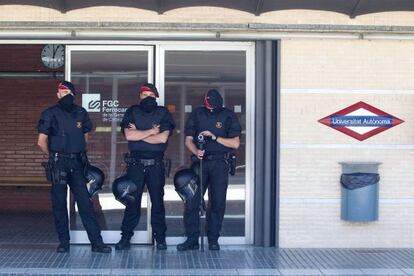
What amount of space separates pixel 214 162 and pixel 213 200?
47cm

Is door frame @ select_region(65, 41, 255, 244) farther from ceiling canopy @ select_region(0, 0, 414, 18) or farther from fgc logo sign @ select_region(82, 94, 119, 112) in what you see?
ceiling canopy @ select_region(0, 0, 414, 18)

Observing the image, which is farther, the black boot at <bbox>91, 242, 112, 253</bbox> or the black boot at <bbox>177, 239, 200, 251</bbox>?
the black boot at <bbox>177, 239, 200, 251</bbox>

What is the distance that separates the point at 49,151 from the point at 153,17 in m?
2.07

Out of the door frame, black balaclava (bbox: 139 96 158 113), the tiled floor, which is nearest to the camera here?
the tiled floor

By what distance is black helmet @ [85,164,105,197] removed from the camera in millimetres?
9516

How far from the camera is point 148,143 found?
937cm

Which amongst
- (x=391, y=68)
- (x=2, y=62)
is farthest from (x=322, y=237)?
(x=2, y=62)

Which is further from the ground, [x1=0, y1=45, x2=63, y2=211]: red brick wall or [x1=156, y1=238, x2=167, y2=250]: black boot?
[x1=0, y1=45, x2=63, y2=211]: red brick wall

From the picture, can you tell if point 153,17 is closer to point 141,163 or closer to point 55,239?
point 141,163

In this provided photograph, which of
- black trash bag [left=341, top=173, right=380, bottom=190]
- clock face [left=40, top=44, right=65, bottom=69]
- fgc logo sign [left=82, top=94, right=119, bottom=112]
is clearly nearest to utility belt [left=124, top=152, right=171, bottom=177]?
fgc logo sign [left=82, top=94, right=119, bottom=112]

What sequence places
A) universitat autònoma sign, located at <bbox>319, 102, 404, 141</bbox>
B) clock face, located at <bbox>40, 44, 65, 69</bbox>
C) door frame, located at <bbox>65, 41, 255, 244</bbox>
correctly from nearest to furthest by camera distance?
universitat autònoma sign, located at <bbox>319, 102, 404, 141</bbox> < door frame, located at <bbox>65, 41, 255, 244</bbox> < clock face, located at <bbox>40, 44, 65, 69</bbox>

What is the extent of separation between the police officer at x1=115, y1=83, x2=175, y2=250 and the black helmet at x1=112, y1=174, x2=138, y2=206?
0.05 m

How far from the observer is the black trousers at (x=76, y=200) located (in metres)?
9.22

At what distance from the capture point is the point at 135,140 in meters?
9.34
